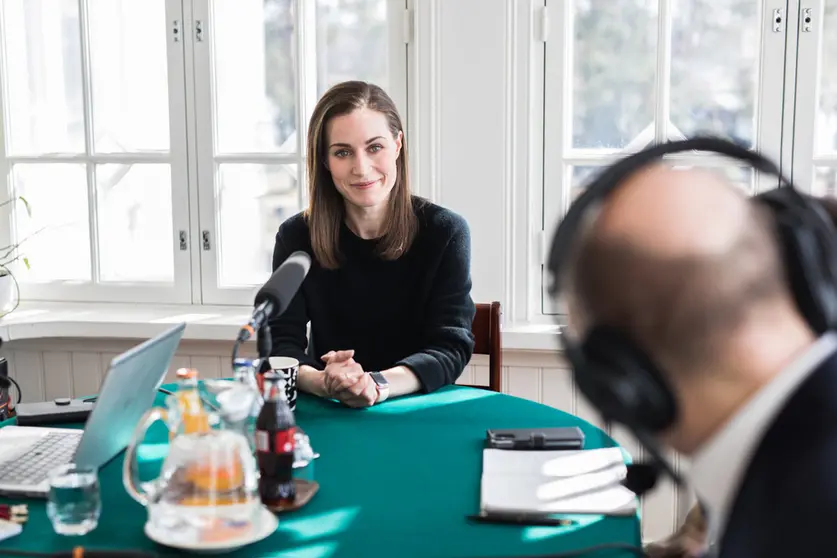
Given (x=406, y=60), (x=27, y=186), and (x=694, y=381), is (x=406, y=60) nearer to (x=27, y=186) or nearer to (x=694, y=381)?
(x=27, y=186)

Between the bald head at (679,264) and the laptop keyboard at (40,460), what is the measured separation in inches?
39.2

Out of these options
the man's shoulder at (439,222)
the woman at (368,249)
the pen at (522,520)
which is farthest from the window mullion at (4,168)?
the pen at (522,520)

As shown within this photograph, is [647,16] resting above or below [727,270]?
above

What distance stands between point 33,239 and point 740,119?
2187 millimetres

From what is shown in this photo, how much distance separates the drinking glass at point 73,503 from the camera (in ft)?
4.03

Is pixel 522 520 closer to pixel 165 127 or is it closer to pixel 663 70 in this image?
pixel 663 70

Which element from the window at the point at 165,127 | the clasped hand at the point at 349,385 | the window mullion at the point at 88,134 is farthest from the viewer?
the window mullion at the point at 88,134

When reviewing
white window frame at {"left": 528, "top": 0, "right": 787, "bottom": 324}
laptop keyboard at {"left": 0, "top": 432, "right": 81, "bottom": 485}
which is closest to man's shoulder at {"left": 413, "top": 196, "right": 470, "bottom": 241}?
white window frame at {"left": 528, "top": 0, "right": 787, "bottom": 324}

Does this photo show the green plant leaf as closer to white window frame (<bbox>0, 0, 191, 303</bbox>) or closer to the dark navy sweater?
white window frame (<bbox>0, 0, 191, 303</bbox>)

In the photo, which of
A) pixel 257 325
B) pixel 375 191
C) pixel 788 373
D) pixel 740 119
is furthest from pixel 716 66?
pixel 788 373

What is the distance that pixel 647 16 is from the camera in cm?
257

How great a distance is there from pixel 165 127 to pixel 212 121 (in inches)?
7.1

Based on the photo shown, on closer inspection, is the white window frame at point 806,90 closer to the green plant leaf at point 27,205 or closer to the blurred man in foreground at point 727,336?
the blurred man in foreground at point 727,336

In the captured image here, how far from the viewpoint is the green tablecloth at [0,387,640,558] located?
3.92ft
